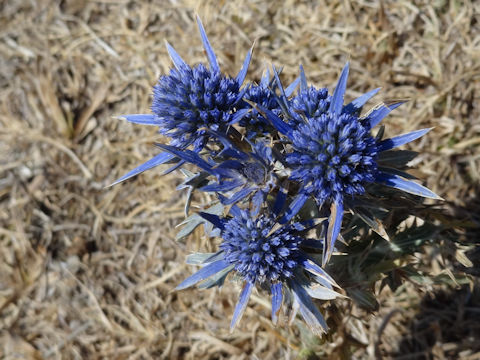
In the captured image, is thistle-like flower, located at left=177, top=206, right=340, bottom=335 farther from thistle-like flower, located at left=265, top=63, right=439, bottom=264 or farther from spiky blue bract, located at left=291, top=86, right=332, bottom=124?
spiky blue bract, located at left=291, top=86, right=332, bottom=124

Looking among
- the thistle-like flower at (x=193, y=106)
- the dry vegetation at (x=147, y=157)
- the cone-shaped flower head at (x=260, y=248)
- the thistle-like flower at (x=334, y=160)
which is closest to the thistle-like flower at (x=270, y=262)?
the cone-shaped flower head at (x=260, y=248)

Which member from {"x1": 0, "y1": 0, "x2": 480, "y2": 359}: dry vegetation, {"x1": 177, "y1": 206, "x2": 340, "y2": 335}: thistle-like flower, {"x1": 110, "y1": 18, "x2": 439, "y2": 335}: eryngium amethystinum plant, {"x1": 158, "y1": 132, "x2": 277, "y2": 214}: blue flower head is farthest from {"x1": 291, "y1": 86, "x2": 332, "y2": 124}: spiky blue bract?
{"x1": 0, "y1": 0, "x2": 480, "y2": 359}: dry vegetation

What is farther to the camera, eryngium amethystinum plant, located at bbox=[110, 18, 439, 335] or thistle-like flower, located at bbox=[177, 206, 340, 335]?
thistle-like flower, located at bbox=[177, 206, 340, 335]

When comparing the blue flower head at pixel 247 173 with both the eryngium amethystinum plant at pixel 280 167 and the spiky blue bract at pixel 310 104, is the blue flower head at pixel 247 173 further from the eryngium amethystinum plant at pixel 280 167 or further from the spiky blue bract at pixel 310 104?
the spiky blue bract at pixel 310 104

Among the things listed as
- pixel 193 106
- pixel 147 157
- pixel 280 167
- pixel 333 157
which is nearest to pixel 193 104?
pixel 193 106

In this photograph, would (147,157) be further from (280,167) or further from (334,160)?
(334,160)

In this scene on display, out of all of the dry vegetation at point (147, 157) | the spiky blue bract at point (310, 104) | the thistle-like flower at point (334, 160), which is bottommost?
the dry vegetation at point (147, 157)
